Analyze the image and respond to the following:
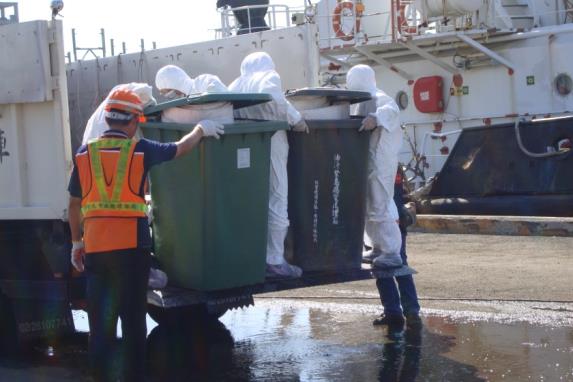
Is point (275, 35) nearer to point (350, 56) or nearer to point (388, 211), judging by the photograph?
point (388, 211)

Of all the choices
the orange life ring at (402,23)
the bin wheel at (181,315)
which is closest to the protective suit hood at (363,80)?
the bin wheel at (181,315)

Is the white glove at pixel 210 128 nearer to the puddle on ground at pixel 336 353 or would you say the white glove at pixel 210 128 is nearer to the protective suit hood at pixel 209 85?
the protective suit hood at pixel 209 85

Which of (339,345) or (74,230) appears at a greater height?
(74,230)

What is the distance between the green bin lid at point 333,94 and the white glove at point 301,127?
205mm

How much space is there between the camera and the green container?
20.2 ft

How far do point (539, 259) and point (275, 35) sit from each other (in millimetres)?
4140

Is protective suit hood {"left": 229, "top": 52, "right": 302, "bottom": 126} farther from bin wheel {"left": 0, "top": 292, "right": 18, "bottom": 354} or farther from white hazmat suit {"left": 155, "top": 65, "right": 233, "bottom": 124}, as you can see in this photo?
bin wheel {"left": 0, "top": 292, "right": 18, "bottom": 354}

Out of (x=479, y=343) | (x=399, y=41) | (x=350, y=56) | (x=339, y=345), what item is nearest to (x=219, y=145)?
(x=339, y=345)

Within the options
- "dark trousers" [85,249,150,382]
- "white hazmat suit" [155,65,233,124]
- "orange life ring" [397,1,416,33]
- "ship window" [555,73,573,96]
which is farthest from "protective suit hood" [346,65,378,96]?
"orange life ring" [397,1,416,33]

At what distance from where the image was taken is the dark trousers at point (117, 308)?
5.32 metres

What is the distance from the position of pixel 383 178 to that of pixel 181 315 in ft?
7.38

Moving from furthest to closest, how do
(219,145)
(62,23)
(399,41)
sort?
(399,41)
(62,23)
(219,145)

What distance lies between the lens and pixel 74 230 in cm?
557

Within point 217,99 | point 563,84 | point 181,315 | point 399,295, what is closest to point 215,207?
point 217,99
